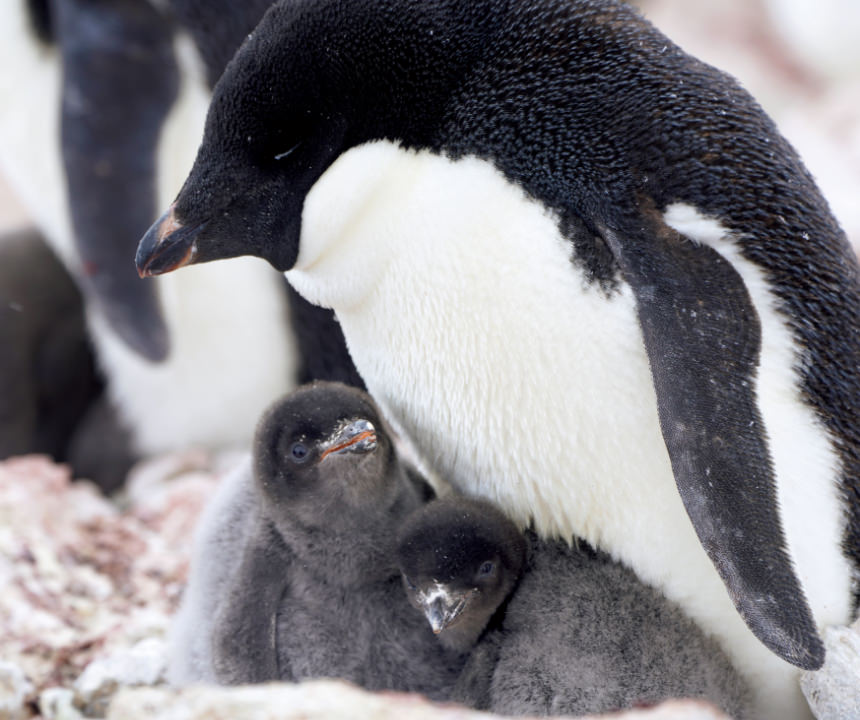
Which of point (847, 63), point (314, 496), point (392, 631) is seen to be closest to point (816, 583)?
point (392, 631)

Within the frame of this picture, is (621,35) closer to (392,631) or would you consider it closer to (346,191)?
(346,191)

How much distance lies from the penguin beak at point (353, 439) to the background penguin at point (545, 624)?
0.12 meters

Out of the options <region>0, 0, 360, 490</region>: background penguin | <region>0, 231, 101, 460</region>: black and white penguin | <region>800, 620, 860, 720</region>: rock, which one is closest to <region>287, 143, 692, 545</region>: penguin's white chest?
<region>800, 620, 860, 720</region>: rock

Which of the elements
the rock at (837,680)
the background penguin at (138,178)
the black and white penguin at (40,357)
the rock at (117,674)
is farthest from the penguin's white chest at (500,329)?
the black and white penguin at (40,357)

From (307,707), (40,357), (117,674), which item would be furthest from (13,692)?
(40,357)

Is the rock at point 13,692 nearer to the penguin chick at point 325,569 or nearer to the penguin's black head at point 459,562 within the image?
the penguin chick at point 325,569

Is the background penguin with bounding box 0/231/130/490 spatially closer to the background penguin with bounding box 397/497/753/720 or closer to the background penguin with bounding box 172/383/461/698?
the background penguin with bounding box 172/383/461/698

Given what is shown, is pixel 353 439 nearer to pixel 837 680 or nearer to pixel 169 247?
pixel 169 247

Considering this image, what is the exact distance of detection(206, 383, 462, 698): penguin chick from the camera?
1.76 m

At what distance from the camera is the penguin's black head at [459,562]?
1669mm

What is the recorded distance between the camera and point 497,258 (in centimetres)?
160

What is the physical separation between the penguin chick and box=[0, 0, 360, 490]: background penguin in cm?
77

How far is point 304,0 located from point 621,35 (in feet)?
1.34

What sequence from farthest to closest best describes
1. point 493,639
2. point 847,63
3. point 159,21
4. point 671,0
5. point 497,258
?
point 671,0 → point 847,63 → point 159,21 → point 493,639 → point 497,258
